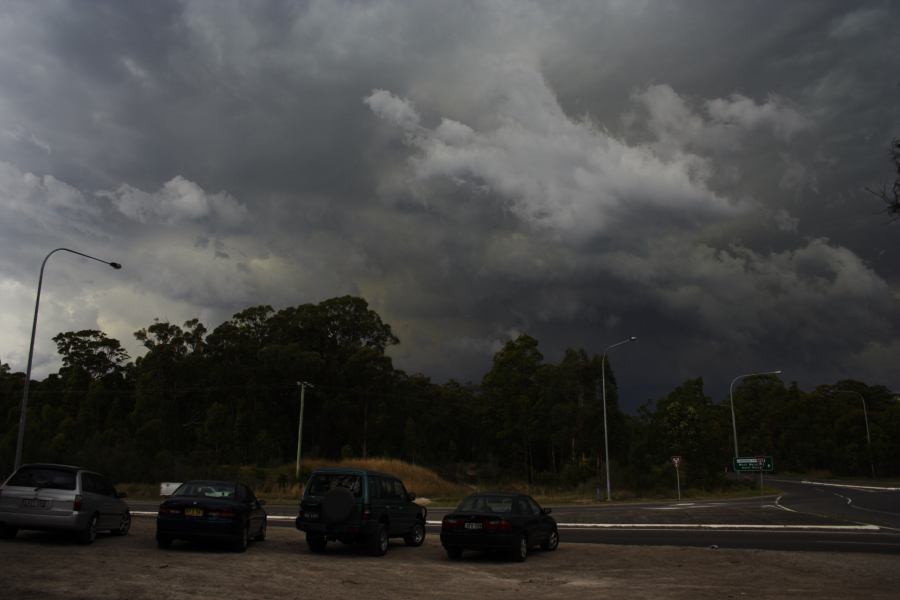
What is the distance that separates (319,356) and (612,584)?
220ft

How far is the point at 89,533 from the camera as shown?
50.1ft

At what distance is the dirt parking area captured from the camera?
35.3 ft

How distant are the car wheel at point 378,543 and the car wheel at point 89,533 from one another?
19.1ft

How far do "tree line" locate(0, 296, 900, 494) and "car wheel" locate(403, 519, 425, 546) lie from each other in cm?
4683

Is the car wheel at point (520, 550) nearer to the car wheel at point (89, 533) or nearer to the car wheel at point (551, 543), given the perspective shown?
the car wheel at point (551, 543)

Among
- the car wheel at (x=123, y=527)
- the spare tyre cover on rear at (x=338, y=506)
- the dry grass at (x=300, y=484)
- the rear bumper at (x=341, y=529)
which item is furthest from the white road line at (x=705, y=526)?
the dry grass at (x=300, y=484)

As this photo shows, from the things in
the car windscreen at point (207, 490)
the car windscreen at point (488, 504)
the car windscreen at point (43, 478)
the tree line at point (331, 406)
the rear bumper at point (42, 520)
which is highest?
the tree line at point (331, 406)

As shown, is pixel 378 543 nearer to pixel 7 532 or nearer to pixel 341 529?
pixel 341 529

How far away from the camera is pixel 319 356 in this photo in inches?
3054

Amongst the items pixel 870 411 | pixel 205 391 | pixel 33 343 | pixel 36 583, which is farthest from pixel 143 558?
Result: pixel 870 411

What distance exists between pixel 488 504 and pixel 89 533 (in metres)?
8.45

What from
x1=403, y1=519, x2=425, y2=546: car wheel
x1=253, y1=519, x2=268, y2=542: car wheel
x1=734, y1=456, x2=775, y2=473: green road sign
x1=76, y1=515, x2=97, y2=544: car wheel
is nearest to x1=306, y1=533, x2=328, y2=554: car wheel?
x1=253, y1=519, x2=268, y2=542: car wheel

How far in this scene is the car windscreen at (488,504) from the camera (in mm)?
16344

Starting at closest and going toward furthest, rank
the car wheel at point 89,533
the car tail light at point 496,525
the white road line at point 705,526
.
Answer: the car wheel at point 89,533
the car tail light at point 496,525
the white road line at point 705,526
